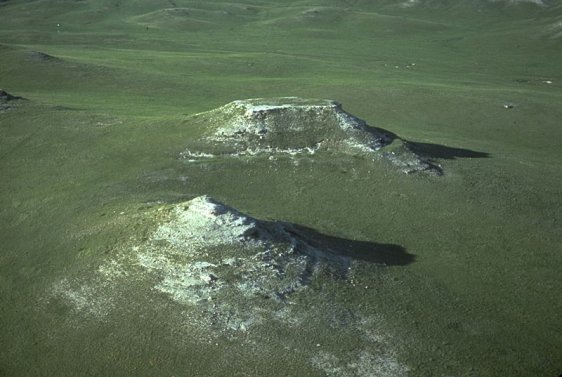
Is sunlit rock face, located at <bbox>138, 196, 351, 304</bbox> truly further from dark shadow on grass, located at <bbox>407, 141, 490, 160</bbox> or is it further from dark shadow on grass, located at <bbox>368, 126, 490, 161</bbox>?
dark shadow on grass, located at <bbox>407, 141, 490, 160</bbox>

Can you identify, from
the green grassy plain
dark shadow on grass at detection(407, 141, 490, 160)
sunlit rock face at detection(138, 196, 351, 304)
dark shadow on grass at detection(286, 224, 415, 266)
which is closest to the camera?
the green grassy plain

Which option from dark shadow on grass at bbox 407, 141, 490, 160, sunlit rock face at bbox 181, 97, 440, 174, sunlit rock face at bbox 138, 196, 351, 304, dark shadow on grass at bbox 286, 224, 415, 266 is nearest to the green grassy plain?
dark shadow on grass at bbox 407, 141, 490, 160

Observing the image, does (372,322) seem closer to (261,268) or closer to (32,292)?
(261,268)

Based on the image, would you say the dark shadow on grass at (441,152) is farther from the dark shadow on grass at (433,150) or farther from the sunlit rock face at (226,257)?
the sunlit rock face at (226,257)

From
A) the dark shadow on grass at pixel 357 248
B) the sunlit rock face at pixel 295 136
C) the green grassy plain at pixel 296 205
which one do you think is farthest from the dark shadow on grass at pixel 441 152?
the dark shadow on grass at pixel 357 248

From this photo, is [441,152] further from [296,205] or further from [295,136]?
[296,205]

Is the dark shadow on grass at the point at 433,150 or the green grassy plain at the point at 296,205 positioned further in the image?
the dark shadow on grass at the point at 433,150
